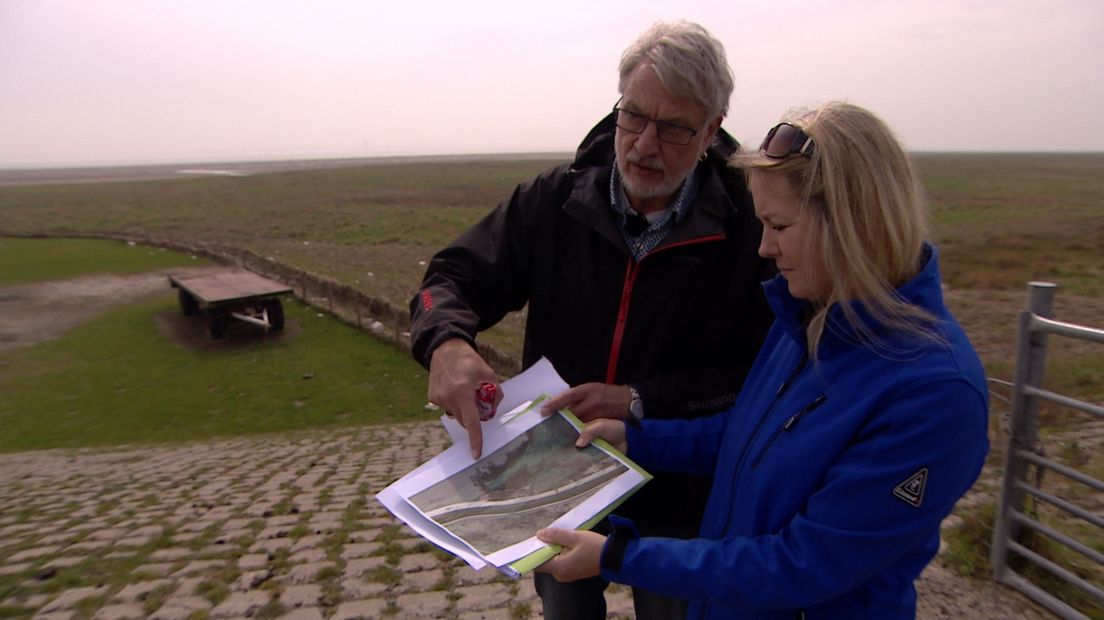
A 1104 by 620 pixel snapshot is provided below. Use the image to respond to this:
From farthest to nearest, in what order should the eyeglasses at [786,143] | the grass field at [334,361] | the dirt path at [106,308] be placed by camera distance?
the grass field at [334,361] < the dirt path at [106,308] < the eyeglasses at [786,143]

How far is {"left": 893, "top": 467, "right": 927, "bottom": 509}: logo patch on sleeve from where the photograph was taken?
1.30 meters

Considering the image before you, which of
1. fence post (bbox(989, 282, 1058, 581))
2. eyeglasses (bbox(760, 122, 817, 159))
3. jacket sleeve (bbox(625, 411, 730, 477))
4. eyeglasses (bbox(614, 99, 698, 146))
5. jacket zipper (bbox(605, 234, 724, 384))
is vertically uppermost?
eyeglasses (bbox(614, 99, 698, 146))

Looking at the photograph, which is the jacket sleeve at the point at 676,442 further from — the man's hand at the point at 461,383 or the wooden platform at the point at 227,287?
the wooden platform at the point at 227,287

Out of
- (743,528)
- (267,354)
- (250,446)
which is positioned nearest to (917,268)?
(743,528)

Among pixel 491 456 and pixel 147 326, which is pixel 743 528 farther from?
pixel 147 326

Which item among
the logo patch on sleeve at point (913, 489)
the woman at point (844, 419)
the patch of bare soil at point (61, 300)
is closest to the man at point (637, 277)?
the woman at point (844, 419)

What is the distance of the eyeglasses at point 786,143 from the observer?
56.1 inches

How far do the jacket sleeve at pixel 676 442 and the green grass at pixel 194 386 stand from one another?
7.18 m

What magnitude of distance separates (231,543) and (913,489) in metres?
4.85

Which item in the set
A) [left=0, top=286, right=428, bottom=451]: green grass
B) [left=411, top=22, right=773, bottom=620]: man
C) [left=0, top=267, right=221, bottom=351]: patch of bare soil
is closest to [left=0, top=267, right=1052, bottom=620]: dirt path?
[left=0, top=267, right=221, bottom=351]: patch of bare soil

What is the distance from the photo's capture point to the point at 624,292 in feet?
6.98

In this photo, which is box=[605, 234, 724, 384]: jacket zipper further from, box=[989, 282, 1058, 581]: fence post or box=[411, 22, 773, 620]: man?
box=[989, 282, 1058, 581]: fence post

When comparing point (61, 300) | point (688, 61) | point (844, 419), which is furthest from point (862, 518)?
point (61, 300)

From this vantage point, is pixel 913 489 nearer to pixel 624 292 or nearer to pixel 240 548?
pixel 624 292
